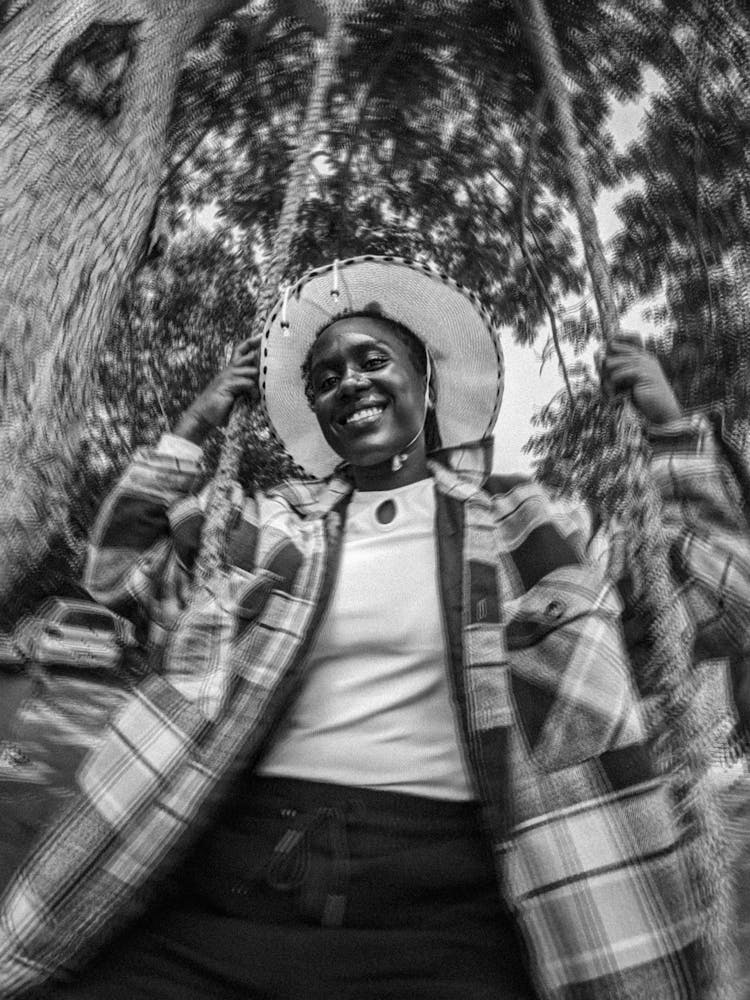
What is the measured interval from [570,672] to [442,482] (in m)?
→ 0.26

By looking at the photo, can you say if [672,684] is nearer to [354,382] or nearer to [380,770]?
[380,770]

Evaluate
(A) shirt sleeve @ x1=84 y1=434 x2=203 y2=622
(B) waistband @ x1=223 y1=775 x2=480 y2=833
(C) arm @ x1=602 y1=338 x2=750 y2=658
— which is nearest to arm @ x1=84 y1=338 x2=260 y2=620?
(A) shirt sleeve @ x1=84 y1=434 x2=203 y2=622

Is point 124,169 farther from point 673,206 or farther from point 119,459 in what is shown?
point 673,206

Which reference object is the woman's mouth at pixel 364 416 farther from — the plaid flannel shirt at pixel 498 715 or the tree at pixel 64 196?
the tree at pixel 64 196

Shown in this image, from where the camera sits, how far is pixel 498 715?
A: 67 centimetres

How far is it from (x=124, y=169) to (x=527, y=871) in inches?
36.5

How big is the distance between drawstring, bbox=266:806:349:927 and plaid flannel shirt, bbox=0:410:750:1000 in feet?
0.25

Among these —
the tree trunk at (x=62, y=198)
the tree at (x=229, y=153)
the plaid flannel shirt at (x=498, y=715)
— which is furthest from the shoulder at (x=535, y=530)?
the tree trunk at (x=62, y=198)

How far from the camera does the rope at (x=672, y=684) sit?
63cm

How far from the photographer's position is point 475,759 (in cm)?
67

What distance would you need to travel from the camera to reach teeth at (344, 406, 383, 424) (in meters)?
0.88

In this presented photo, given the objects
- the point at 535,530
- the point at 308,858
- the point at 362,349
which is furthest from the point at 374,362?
the point at 308,858

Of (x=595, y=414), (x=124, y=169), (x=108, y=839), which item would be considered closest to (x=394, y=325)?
(x=595, y=414)

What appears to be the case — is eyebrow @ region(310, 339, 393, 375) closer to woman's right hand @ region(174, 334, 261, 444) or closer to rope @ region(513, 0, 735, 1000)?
woman's right hand @ region(174, 334, 261, 444)
